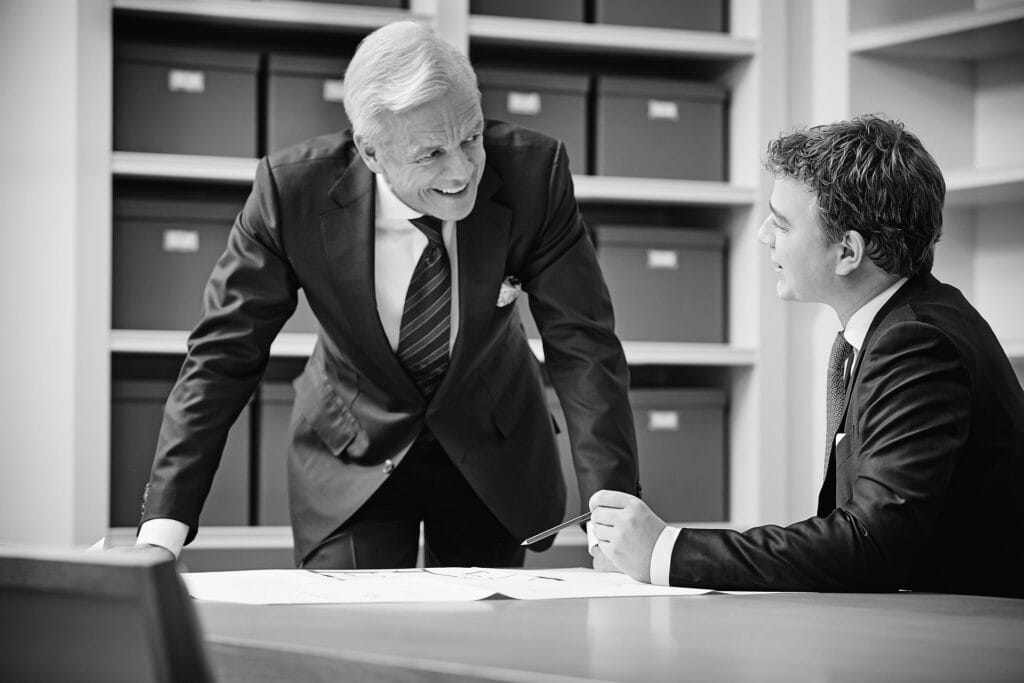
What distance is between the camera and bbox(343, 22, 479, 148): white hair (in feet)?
5.15

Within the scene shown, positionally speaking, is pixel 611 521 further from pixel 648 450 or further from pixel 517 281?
pixel 648 450

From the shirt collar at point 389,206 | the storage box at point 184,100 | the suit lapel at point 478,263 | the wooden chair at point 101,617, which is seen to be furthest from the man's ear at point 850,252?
the storage box at point 184,100

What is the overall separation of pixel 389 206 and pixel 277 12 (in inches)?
40.0

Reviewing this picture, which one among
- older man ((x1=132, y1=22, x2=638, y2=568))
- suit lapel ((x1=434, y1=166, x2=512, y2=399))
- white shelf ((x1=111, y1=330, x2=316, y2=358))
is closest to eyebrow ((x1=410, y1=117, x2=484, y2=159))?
older man ((x1=132, y1=22, x2=638, y2=568))

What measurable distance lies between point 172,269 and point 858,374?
1710mm

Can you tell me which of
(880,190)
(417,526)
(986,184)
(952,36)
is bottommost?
(417,526)

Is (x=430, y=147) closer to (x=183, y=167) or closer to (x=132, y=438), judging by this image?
(x=183, y=167)

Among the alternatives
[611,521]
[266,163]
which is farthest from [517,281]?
[611,521]

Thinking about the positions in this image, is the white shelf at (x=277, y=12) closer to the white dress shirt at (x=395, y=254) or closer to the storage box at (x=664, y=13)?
the storage box at (x=664, y=13)

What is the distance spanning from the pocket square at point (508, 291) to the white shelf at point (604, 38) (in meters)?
1.11

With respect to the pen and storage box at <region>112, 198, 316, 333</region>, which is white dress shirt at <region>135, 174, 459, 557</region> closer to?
the pen

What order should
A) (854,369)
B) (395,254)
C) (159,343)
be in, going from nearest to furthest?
(854,369) < (395,254) < (159,343)

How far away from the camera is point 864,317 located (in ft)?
4.80

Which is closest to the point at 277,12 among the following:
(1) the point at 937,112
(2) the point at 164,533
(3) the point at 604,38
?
(3) the point at 604,38
